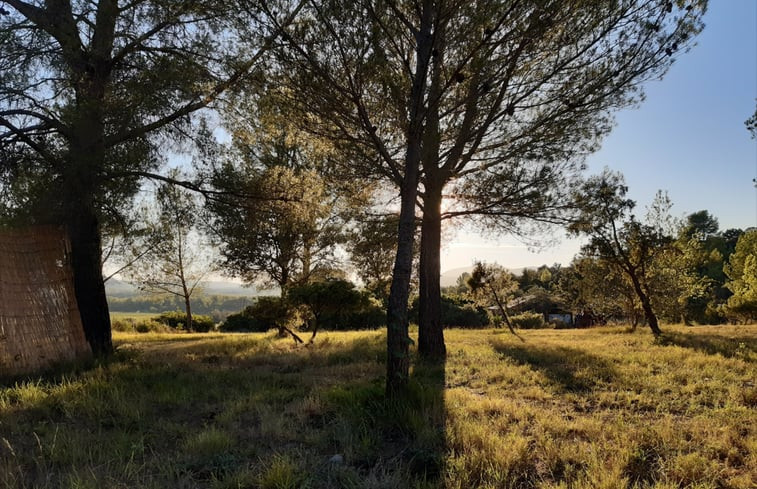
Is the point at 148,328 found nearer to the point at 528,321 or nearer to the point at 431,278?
the point at 431,278

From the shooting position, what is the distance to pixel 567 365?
24.8 ft

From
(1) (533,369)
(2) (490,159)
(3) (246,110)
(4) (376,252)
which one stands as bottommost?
(1) (533,369)

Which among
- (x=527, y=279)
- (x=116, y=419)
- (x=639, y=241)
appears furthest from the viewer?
(x=527, y=279)

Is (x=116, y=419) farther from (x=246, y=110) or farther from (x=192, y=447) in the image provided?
(x=246, y=110)

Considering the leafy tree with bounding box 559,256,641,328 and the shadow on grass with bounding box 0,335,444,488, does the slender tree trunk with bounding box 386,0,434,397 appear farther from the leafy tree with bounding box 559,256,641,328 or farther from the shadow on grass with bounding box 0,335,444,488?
the leafy tree with bounding box 559,256,641,328

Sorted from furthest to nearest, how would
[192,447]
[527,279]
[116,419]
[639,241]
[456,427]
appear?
[527,279] < [639,241] < [116,419] < [456,427] < [192,447]

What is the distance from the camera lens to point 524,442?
10.6 feet

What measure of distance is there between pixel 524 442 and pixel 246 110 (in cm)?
711

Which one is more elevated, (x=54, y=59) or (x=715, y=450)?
(x=54, y=59)

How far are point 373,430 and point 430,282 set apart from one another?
503 centimetres

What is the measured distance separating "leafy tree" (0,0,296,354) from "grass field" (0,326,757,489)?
8.50ft

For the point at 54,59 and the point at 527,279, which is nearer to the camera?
the point at 54,59

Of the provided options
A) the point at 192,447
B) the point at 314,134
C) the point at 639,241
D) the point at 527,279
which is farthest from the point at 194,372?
the point at 527,279

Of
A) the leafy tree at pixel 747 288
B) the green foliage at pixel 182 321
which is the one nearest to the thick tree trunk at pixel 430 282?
the green foliage at pixel 182 321
